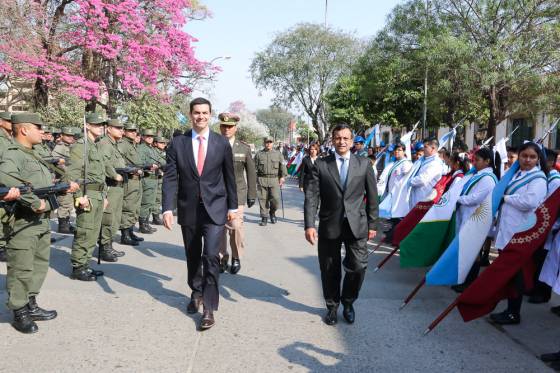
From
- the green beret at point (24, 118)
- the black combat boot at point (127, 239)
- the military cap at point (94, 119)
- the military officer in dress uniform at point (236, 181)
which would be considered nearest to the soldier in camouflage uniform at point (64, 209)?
the black combat boot at point (127, 239)

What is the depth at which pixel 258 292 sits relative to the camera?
541cm

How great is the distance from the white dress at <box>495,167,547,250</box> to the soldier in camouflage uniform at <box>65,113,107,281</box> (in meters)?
4.45

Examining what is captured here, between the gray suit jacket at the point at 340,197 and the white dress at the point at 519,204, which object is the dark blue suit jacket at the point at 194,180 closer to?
the gray suit jacket at the point at 340,197

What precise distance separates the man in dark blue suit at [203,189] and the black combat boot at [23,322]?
137 centimetres

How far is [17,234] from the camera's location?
4.13 meters

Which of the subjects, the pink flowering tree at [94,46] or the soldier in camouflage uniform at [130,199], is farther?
the pink flowering tree at [94,46]

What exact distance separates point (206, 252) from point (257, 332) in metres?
0.84

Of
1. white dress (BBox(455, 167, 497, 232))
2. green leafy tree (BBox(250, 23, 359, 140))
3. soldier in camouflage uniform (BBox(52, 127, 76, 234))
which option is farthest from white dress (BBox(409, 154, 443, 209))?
green leafy tree (BBox(250, 23, 359, 140))

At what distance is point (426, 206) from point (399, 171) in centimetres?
210

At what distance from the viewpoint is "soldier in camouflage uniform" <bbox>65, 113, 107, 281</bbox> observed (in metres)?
5.69

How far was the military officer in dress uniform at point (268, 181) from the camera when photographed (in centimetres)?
1059

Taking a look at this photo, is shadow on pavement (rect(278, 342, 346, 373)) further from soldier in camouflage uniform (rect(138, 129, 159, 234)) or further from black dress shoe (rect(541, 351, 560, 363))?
soldier in camouflage uniform (rect(138, 129, 159, 234))

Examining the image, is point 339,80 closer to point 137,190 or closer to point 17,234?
point 137,190

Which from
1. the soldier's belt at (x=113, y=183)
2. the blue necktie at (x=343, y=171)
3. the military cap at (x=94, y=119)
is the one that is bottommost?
the soldier's belt at (x=113, y=183)
